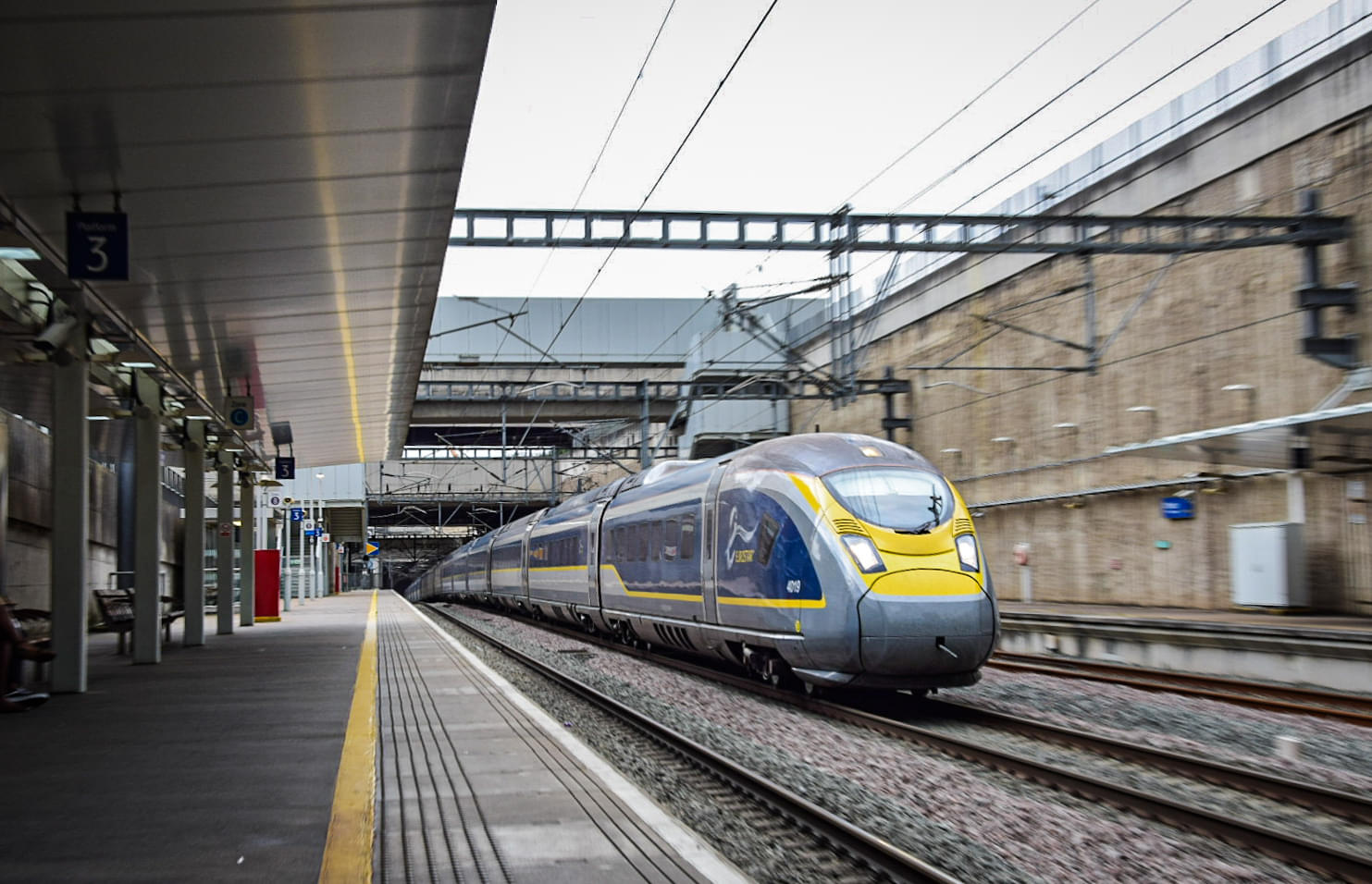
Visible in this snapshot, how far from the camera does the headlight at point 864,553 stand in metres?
10.4

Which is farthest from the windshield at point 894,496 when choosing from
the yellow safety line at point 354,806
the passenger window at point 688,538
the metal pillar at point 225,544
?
the metal pillar at point 225,544

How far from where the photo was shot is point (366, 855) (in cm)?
512

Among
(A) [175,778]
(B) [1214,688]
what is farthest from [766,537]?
(A) [175,778]

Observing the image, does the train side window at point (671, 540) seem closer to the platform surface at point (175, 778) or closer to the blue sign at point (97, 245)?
the platform surface at point (175, 778)

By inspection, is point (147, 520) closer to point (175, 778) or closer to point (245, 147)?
point (245, 147)

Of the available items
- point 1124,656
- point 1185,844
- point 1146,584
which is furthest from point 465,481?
point 1185,844

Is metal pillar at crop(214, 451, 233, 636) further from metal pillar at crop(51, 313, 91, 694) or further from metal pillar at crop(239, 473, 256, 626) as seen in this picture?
metal pillar at crop(51, 313, 91, 694)

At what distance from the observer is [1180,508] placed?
67.6 feet

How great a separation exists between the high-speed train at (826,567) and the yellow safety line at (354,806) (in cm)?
408

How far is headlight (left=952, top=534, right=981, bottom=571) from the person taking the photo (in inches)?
422

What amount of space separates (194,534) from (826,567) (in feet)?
36.8

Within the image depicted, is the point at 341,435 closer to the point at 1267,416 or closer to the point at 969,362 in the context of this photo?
the point at 969,362

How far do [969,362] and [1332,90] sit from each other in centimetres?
1083

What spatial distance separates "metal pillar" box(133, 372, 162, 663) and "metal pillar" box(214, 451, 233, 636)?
6358mm
